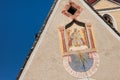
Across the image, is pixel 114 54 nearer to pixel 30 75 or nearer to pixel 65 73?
pixel 65 73

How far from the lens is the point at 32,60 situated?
47.1ft

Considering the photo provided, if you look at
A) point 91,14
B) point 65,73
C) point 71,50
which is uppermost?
point 91,14

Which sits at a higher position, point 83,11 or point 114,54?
point 83,11

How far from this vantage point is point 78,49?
48.3 feet

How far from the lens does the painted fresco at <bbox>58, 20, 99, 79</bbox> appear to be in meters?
14.0

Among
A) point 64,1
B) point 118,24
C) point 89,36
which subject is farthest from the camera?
point 118,24

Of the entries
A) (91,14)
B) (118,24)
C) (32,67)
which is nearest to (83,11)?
(91,14)

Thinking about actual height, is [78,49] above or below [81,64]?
above

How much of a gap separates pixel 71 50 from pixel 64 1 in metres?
2.75

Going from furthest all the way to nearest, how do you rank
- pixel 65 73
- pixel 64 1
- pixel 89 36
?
pixel 64 1 < pixel 89 36 < pixel 65 73

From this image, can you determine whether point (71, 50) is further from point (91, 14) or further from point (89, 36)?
point (91, 14)

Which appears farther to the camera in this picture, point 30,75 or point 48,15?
point 48,15

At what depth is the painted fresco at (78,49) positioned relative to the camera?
553 inches

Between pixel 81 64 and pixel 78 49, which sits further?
pixel 78 49
